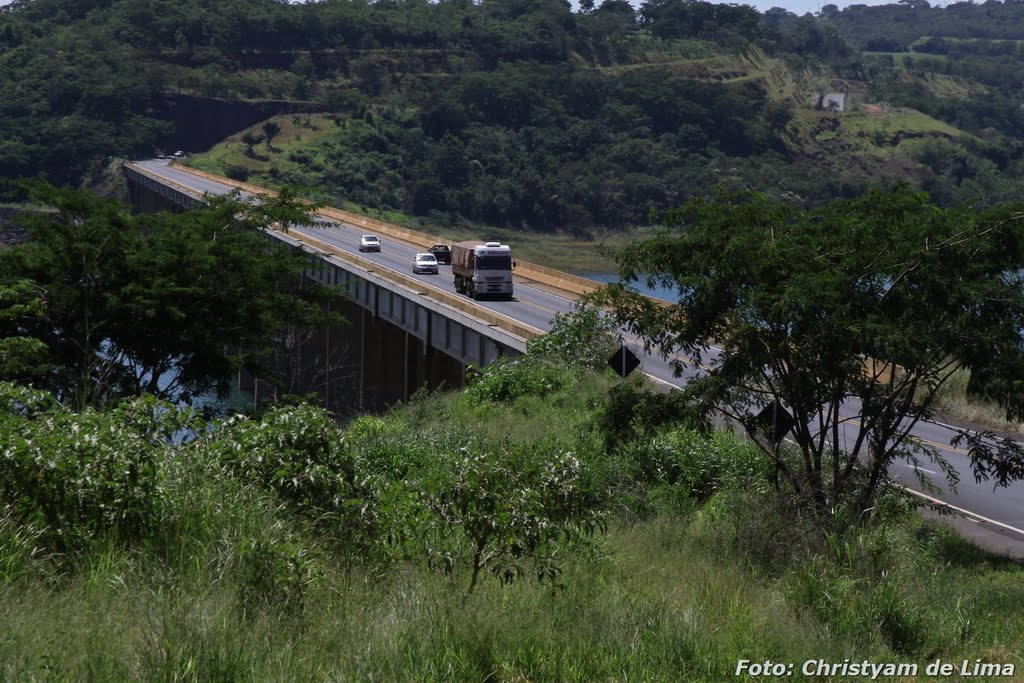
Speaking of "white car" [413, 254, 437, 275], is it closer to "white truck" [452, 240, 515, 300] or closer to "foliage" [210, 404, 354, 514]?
"white truck" [452, 240, 515, 300]

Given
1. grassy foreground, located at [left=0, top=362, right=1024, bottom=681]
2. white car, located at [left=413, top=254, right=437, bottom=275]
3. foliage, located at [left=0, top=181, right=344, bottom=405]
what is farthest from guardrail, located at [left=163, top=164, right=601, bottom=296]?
grassy foreground, located at [left=0, top=362, right=1024, bottom=681]

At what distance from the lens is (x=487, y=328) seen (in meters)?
34.2

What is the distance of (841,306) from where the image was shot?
12.8m

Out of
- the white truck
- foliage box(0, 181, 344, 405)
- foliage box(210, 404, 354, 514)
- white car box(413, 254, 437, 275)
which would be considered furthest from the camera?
white car box(413, 254, 437, 275)

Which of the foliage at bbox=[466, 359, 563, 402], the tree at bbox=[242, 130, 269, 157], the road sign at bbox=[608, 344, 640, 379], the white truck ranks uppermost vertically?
the road sign at bbox=[608, 344, 640, 379]

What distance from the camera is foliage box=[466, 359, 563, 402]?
85.7 ft

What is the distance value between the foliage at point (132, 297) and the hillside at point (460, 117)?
9380 centimetres

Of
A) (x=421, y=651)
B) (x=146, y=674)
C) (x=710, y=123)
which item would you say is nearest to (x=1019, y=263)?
(x=421, y=651)

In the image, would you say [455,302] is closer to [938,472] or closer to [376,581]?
[938,472]

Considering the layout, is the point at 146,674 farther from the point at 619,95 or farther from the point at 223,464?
the point at 619,95

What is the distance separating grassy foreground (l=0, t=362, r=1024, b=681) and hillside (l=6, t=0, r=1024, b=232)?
110 meters

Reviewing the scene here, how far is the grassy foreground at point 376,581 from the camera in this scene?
6.09 m

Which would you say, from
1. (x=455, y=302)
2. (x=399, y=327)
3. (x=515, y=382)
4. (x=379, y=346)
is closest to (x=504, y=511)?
(x=515, y=382)

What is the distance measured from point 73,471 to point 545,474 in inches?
123
